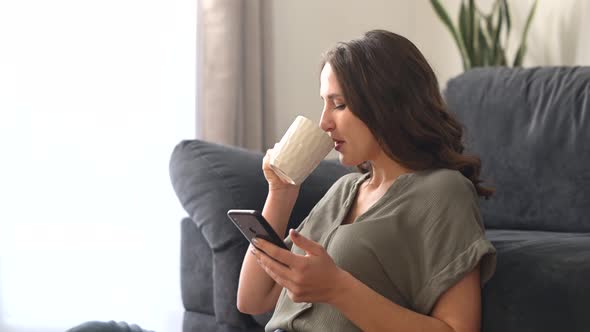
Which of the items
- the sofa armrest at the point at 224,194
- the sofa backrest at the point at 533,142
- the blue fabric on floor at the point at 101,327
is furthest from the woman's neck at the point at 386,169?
the sofa backrest at the point at 533,142

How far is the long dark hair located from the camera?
4.98 feet

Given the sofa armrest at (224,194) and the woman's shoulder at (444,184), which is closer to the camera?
the woman's shoulder at (444,184)

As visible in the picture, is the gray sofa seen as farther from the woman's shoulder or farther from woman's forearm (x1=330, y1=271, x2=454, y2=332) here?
woman's forearm (x1=330, y1=271, x2=454, y2=332)

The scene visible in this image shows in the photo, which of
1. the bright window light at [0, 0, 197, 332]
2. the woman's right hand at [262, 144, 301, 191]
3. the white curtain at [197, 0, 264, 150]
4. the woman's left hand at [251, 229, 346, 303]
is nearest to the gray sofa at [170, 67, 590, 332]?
the woman's right hand at [262, 144, 301, 191]

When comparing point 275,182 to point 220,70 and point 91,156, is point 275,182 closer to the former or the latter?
point 91,156

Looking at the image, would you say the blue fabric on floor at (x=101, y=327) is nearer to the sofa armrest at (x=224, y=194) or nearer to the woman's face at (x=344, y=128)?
the sofa armrest at (x=224, y=194)

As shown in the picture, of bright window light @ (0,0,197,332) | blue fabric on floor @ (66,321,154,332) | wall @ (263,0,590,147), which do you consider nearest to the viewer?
blue fabric on floor @ (66,321,154,332)

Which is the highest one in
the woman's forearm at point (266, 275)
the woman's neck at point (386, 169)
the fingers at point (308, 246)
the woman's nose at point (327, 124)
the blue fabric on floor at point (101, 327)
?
the woman's nose at point (327, 124)

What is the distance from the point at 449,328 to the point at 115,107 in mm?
1894

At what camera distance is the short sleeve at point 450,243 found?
1401 mm

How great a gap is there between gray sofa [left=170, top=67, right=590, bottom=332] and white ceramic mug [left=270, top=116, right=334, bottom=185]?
488mm

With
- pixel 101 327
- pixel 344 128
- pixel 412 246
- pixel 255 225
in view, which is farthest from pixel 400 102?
pixel 101 327

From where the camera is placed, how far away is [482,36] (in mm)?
3266

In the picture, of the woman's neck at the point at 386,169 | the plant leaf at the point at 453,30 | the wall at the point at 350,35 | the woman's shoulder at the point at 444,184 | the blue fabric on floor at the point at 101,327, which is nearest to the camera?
the woman's shoulder at the point at 444,184
